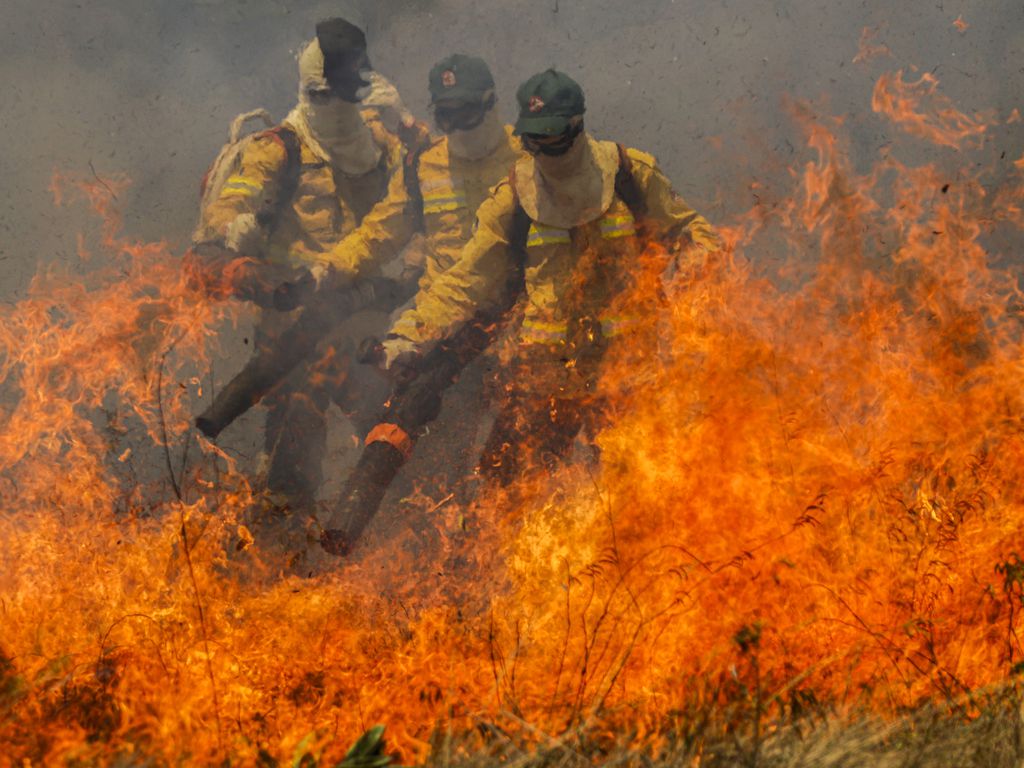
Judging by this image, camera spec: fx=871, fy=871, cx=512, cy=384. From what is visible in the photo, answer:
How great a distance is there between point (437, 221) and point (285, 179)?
1189 mm

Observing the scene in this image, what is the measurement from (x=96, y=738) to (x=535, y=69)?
9860mm

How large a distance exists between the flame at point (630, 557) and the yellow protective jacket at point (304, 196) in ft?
2.34

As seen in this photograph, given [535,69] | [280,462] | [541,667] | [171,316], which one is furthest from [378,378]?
[535,69]

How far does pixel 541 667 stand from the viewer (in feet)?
12.4

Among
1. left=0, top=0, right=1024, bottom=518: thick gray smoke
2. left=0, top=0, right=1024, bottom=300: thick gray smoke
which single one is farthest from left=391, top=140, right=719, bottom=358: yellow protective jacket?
left=0, top=0, right=1024, bottom=300: thick gray smoke

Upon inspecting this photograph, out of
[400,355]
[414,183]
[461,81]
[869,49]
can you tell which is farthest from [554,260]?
[869,49]

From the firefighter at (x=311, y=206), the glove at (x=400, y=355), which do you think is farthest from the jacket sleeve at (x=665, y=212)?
the firefighter at (x=311, y=206)

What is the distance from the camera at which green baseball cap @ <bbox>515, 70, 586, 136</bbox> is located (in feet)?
15.2

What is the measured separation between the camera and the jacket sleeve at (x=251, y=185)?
20.1 feet

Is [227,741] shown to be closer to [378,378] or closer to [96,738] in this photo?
[96,738]

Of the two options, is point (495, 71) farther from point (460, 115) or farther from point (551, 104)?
point (551, 104)

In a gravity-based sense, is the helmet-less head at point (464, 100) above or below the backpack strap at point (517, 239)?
above

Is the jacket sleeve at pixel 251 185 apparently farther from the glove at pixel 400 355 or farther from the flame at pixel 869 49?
the flame at pixel 869 49

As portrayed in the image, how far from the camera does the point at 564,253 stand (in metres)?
5.11
